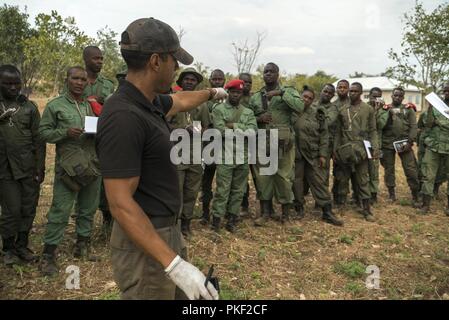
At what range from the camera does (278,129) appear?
5.85 meters

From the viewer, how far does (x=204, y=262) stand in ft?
14.6

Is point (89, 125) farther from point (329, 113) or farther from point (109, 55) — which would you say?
point (109, 55)

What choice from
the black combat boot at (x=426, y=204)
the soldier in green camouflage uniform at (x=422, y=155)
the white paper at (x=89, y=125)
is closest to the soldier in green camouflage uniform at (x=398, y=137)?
the soldier in green camouflage uniform at (x=422, y=155)

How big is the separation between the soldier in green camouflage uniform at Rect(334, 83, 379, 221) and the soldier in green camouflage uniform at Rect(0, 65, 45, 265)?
4.45 m

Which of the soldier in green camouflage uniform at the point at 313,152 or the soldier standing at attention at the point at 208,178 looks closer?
the soldier standing at attention at the point at 208,178

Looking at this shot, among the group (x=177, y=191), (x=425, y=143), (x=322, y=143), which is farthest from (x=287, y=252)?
(x=425, y=143)

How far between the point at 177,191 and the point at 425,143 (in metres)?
6.30

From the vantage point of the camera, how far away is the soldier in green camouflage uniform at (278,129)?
5824 millimetres

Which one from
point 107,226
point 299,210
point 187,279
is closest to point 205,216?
point 107,226

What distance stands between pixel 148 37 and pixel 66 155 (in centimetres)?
264

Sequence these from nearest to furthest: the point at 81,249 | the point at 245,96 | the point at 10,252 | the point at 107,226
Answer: the point at 10,252, the point at 81,249, the point at 107,226, the point at 245,96

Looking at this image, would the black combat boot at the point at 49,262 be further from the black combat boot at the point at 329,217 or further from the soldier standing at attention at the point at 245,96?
the black combat boot at the point at 329,217

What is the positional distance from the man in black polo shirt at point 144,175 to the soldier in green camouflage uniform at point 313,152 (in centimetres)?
439

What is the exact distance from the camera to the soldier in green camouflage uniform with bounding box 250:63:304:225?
582cm
